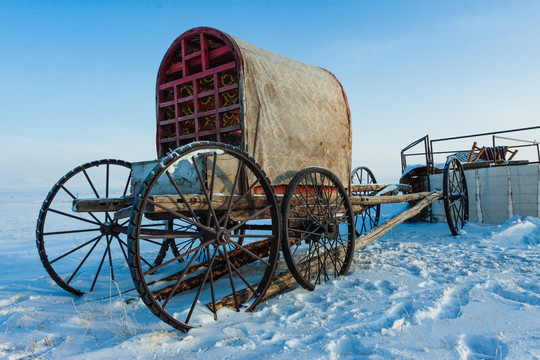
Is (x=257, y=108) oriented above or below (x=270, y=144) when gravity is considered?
above

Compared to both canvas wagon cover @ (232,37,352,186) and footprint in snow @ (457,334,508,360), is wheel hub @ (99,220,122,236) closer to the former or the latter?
canvas wagon cover @ (232,37,352,186)

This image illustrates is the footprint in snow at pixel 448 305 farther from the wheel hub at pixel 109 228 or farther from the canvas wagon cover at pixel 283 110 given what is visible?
the wheel hub at pixel 109 228

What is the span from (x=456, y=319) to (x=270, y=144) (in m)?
2.77

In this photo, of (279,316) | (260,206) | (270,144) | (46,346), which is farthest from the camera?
(270,144)

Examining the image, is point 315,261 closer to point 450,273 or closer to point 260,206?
point 260,206

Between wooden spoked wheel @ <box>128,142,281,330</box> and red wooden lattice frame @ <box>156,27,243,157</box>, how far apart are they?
2.76ft

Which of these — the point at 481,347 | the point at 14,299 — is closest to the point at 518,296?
the point at 481,347

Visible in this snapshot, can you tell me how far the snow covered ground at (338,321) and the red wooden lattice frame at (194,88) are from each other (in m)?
2.37

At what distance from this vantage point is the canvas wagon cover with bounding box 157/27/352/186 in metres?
4.11

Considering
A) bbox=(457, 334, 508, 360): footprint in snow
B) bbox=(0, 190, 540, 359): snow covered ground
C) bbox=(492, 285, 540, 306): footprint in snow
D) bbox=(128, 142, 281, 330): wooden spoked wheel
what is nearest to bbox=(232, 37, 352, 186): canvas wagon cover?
bbox=(128, 142, 281, 330): wooden spoked wheel

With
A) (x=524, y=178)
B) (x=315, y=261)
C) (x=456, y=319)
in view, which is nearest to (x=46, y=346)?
(x=315, y=261)

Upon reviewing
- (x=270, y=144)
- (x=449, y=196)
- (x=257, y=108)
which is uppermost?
(x=257, y=108)

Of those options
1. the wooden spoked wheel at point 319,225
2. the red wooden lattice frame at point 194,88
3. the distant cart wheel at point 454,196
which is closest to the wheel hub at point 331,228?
the wooden spoked wheel at point 319,225

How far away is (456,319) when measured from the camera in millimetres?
2793
